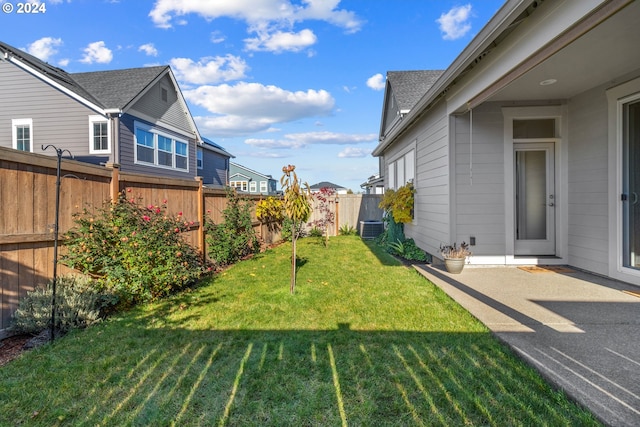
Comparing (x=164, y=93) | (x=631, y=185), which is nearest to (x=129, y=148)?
(x=164, y=93)

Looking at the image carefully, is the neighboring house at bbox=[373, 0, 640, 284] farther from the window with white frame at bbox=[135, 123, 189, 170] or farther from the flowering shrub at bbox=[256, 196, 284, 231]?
the window with white frame at bbox=[135, 123, 189, 170]

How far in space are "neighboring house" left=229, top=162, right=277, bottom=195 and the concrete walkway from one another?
25.4 m

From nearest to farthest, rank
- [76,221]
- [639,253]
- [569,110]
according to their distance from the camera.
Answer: [76,221] < [639,253] < [569,110]

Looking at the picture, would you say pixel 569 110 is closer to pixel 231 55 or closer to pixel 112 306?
pixel 112 306

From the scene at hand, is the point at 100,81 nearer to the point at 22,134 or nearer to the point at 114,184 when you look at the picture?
the point at 22,134

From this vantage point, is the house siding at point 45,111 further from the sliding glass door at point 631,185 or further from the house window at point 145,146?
the sliding glass door at point 631,185

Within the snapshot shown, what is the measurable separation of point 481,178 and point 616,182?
166 cm

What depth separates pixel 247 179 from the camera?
30031mm

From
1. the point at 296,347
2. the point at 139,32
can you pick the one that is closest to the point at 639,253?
the point at 296,347

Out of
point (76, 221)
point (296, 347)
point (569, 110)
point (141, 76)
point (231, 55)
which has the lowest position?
point (296, 347)

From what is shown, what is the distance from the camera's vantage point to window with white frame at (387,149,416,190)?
7836 mm

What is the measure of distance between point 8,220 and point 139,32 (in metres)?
8.42

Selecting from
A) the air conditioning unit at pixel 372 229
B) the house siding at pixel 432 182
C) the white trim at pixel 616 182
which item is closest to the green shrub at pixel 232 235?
the house siding at pixel 432 182

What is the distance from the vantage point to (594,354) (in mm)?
2434
